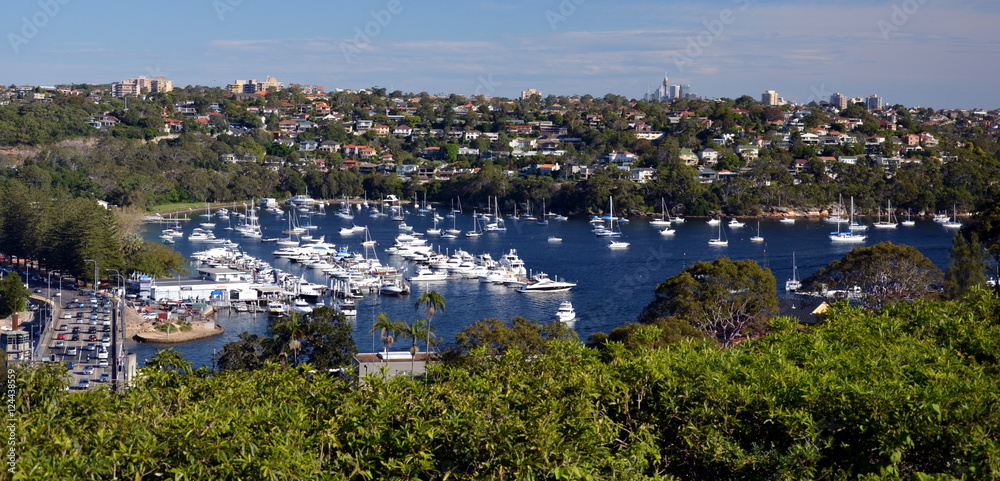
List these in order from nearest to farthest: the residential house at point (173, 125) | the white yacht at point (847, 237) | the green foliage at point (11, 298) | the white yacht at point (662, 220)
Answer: the green foliage at point (11, 298) → the white yacht at point (847, 237) → the white yacht at point (662, 220) → the residential house at point (173, 125)

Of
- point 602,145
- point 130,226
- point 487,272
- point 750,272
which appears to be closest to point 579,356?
point 750,272

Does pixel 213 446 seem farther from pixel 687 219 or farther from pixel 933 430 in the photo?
pixel 687 219

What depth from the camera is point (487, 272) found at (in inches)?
1097

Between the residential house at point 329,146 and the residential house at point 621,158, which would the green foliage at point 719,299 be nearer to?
the residential house at point 621,158

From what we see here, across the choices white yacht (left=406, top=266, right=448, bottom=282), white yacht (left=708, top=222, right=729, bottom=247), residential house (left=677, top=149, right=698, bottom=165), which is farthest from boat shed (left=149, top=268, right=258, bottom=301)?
residential house (left=677, top=149, right=698, bottom=165)

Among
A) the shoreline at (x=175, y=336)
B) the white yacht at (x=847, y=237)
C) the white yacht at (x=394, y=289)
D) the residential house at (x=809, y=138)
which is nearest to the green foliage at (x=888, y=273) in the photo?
the white yacht at (x=394, y=289)

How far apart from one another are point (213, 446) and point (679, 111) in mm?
73874

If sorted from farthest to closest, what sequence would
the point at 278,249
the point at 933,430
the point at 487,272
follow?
the point at 278,249, the point at 487,272, the point at 933,430

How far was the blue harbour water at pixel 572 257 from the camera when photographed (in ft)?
70.8

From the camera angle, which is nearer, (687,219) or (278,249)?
(278,249)

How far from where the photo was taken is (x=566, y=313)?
69.9 ft

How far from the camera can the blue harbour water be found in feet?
70.8

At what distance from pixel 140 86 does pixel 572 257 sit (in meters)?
75.8

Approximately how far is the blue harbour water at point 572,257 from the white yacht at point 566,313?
222 mm
